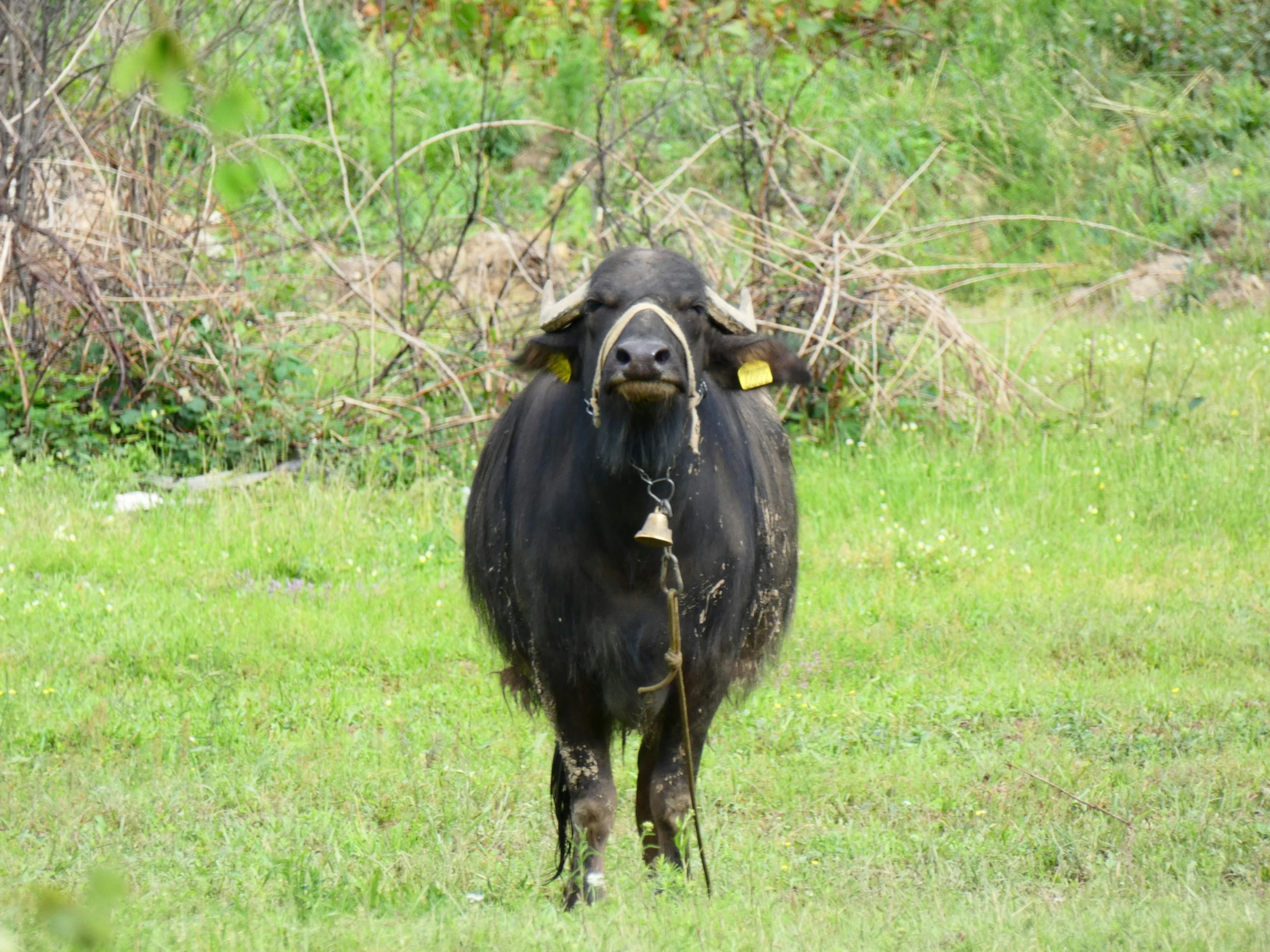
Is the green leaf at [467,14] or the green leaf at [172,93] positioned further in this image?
the green leaf at [467,14]

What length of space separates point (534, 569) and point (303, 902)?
1.11m

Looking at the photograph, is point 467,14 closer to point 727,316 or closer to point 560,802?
point 727,316

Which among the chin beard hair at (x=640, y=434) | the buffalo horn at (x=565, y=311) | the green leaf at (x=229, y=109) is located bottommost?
the chin beard hair at (x=640, y=434)

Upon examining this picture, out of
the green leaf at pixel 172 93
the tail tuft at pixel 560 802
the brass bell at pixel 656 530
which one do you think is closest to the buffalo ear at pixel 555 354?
the brass bell at pixel 656 530

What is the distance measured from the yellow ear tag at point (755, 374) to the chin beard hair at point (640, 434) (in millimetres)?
305

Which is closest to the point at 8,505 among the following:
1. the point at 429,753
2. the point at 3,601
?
the point at 3,601

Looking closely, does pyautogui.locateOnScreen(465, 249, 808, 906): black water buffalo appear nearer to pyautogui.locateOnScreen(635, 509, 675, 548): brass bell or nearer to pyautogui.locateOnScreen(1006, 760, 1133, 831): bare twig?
pyautogui.locateOnScreen(635, 509, 675, 548): brass bell

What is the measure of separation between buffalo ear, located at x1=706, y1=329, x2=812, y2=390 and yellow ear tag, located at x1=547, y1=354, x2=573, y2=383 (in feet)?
1.33

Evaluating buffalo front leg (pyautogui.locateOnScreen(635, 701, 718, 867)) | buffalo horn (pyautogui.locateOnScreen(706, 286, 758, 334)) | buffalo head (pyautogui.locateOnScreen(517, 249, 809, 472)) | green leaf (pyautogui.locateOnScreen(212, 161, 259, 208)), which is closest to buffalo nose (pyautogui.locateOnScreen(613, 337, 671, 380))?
buffalo head (pyautogui.locateOnScreen(517, 249, 809, 472))

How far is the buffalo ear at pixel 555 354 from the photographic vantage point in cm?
433

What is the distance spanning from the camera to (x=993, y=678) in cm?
649

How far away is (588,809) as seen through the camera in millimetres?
4383

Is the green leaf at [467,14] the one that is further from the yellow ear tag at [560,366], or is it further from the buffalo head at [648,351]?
the yellow ear tag at [560,366]

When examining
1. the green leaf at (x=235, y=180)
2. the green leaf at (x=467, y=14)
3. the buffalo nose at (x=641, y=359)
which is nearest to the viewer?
the green leaf at (x=235, y=180)
